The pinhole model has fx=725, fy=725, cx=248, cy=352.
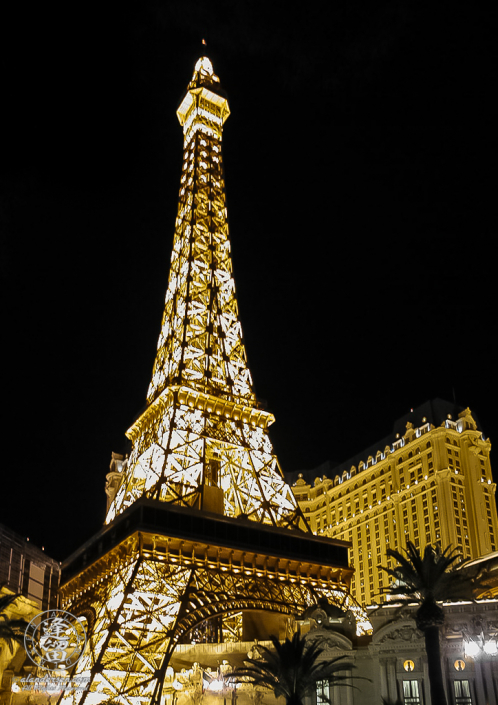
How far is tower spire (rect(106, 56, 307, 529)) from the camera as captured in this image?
5134 centimetres

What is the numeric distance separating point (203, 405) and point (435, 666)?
2844 centimetres

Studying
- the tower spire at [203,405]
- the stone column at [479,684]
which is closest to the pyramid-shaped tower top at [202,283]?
the tower spire at [203,405]

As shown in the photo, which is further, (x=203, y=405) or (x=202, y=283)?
(x=202, y=283)

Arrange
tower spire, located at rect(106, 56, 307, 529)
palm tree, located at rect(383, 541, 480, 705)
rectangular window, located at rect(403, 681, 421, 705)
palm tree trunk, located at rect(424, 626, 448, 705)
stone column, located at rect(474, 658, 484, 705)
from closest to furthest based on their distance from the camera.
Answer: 1. palm tree trunk, located at rect(424, 626, 448, 705)
2. palm tree, located at rect(383, 541, 480, 705)
3. stone column, located at rect(474, 658, 484, 705)
4. rectangular window, located at rect(403, 681, 421, 705)
5. tower spire, located at rect(106, 56, 307, 529)

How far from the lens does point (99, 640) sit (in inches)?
1569

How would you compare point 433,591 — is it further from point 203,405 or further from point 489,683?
point 203,405

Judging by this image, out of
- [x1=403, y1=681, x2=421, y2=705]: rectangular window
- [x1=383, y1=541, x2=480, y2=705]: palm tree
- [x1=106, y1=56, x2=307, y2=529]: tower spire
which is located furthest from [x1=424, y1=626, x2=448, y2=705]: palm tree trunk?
[x1=106, y1=56, x2=307, y2=529]: tower spire

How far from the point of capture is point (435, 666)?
31875 mm

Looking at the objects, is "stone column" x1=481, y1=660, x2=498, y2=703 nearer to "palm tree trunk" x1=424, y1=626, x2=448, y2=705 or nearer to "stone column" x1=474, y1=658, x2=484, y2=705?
"stone column" x1=474, y1=658, x2=484, y2=705

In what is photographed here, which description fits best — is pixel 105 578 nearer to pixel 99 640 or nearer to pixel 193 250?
pixel 99 640

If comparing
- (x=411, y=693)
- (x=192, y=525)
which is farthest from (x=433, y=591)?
(x=192, y=525)

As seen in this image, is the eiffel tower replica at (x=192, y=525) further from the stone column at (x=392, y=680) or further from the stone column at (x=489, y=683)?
the stone column at (x=489, y=683)

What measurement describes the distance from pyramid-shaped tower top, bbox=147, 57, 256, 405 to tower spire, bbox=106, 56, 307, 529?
0.35ft

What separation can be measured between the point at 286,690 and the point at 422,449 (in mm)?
97531
